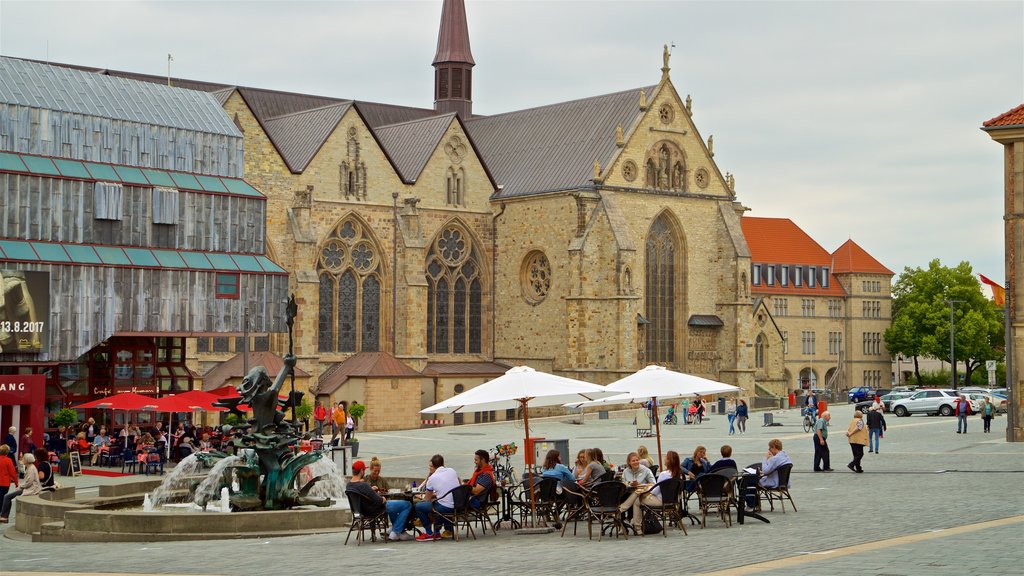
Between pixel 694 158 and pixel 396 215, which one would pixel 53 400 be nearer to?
pixel 396 215

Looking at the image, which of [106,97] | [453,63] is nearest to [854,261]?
[453,63]

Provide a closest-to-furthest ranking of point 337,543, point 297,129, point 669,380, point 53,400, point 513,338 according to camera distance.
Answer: point 337,543 < point 669,380 < point 53,400 < point 297,129 < point 513,338

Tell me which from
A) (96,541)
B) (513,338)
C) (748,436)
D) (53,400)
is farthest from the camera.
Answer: (513,338)

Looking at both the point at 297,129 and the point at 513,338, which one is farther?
the point at 513,338

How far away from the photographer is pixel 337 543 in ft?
69.9

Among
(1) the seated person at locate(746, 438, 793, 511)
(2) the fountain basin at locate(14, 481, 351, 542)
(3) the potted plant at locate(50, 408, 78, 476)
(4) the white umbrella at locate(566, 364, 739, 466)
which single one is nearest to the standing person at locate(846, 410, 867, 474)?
(4) the white umbrella at locate(566, 364, 739, 466)

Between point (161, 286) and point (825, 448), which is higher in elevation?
point (161, 286)

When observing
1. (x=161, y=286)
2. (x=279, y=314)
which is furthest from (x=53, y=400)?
(x=279, y=314)

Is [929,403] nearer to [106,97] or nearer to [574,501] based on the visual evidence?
[106,97]

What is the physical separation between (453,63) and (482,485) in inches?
2475

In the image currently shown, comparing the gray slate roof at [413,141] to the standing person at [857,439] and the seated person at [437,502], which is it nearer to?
the standing person at [857,439]

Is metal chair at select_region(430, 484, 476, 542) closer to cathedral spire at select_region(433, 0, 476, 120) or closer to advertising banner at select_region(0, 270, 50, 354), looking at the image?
advertising banner at select_region(0, 270, 50, 354)

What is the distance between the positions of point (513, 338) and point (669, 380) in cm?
4346

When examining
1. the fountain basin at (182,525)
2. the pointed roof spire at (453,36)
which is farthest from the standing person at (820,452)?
the pointed roof spire at (453,36)
